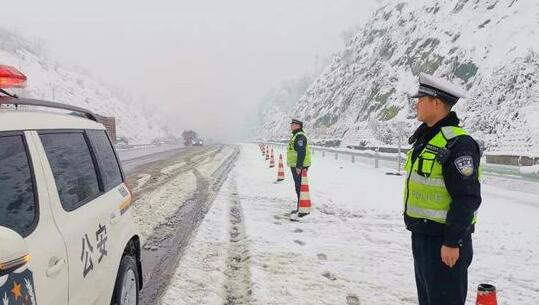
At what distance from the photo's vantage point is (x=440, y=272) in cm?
325

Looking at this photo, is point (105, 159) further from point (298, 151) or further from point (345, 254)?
point (298, 151)

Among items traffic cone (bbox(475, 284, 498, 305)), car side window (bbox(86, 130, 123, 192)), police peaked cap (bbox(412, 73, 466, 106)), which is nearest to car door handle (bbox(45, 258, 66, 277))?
car side window (bbox(86, 130, 123, 192))

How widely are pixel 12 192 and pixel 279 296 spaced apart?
323 cm

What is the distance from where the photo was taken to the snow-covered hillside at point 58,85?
81125 mm

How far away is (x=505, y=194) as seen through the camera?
41.3ft

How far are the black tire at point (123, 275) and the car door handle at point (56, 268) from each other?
1.07 m

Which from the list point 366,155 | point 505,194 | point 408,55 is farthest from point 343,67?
point 505,194

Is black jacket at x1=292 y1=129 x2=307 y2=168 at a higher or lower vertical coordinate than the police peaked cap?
lower

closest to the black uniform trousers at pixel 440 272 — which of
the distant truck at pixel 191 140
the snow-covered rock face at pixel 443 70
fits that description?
the snow-covered rock face at pixel 443 70

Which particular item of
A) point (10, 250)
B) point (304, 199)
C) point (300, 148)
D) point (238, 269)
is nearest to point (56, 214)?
point (10, 250)

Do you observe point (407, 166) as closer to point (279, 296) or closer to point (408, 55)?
point (279, 296)

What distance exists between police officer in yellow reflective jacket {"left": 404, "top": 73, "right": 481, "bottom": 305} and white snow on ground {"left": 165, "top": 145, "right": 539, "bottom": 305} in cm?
166

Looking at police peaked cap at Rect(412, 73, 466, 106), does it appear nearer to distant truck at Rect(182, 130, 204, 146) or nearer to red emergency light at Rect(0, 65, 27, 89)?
red emergency light at Rect(0, 65, 27, 89)

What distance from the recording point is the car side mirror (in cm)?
180
